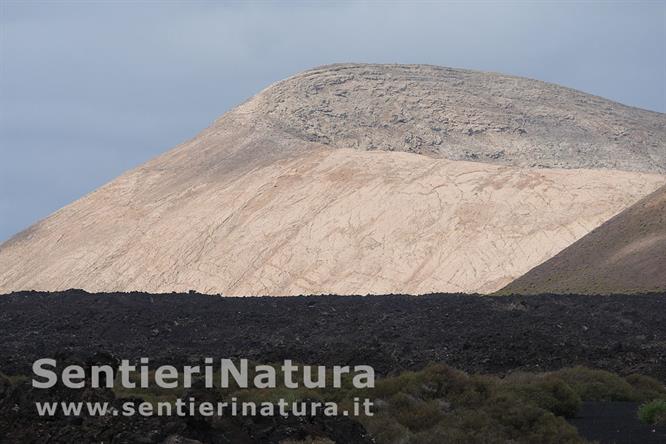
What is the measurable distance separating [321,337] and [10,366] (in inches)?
389

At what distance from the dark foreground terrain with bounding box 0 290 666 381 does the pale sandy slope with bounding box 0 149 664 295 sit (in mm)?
24582

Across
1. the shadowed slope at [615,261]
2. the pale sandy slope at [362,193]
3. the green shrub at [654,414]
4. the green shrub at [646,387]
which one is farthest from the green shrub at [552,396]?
the pale sandy slope at [362,193]

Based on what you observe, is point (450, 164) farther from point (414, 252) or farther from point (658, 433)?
point (658, 433)

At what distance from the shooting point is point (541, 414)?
68.7ft

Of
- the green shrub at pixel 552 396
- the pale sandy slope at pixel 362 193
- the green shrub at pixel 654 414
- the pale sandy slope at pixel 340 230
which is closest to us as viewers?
the green shrub at pixel 654 414

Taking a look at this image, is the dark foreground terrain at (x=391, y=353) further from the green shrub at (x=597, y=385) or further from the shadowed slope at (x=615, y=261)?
the shadowed slope at (x=615, y=261)

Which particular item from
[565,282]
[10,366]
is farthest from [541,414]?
[565,282]

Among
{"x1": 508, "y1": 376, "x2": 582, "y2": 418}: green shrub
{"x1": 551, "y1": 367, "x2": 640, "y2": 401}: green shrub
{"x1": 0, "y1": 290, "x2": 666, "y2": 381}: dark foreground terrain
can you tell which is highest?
{"x1": 0, "y1": 290, "x2": 666, "y2": 381}: dark foreground terrain

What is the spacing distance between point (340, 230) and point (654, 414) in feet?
173

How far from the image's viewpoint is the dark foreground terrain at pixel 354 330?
30.2 meters

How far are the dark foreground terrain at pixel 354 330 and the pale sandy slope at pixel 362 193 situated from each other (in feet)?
80.4

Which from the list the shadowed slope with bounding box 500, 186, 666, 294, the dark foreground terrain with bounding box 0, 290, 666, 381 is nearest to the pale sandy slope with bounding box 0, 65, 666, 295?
the shadowed slope with bounding box 500, 186, 666, 294

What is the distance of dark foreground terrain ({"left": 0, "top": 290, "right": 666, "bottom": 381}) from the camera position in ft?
99.1

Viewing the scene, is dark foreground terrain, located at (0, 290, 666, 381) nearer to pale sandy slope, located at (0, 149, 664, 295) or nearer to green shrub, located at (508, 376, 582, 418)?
green shrub, located at (508, 376, 582, 418)
